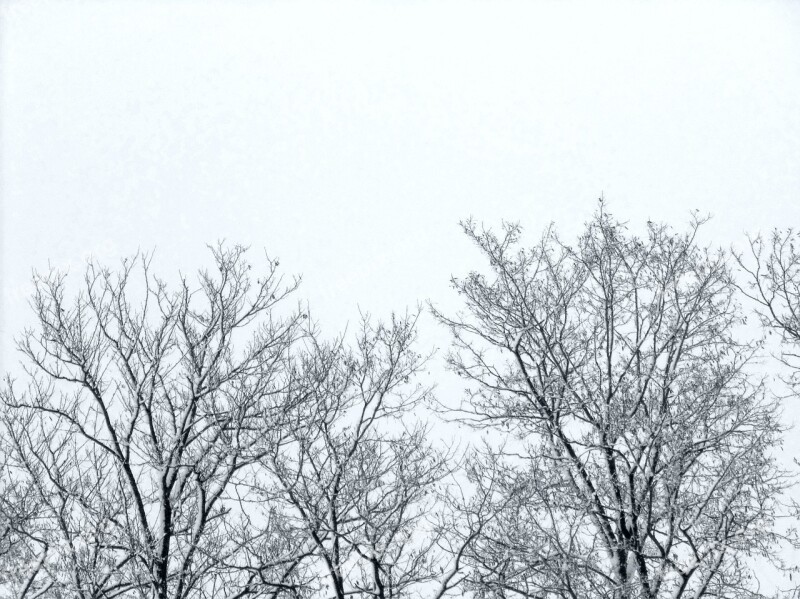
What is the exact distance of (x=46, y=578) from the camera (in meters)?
11.2

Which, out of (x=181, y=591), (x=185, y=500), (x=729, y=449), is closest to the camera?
(x=181, y=591)

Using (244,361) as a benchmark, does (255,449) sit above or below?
below

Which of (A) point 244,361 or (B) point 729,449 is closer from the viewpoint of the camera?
(B) point 729,449

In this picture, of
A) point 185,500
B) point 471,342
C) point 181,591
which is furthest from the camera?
point 471,342

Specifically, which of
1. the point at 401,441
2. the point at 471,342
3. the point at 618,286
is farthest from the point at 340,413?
the point at 618,286

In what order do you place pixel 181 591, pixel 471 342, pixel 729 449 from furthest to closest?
pixel 471 342, pixel 729 449, pixel 181 591

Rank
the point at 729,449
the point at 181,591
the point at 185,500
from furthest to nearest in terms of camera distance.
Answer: the point at 185,500 < the point at 729,449 < the point at 181,591

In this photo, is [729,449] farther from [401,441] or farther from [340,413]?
[340,413]

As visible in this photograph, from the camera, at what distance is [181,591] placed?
8977mm

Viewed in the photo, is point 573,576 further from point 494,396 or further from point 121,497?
point 121,497

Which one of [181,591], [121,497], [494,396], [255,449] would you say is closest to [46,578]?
[121,497]

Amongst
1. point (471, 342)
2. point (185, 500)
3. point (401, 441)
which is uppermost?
point (471, 342)

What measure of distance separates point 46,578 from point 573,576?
27.6 ft

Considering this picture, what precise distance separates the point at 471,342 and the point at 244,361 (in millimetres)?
3841
